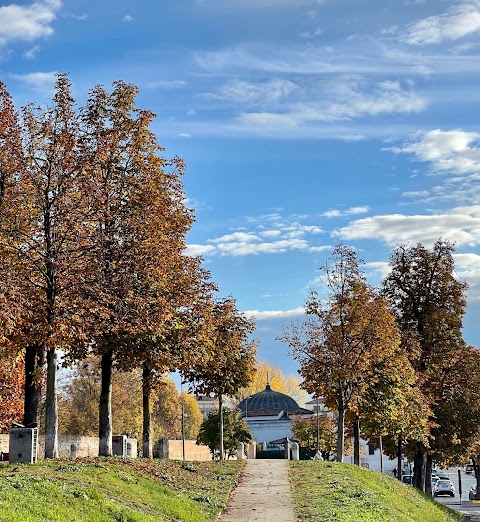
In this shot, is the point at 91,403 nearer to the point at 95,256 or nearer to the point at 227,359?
the point at 227,359

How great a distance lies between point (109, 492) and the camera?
717 inches

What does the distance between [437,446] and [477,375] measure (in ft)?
16.3

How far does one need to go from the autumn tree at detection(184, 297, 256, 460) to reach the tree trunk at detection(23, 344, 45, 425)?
27.4 ft

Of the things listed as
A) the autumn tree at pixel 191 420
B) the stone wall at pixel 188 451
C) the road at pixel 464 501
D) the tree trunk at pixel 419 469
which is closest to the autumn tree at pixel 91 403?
the stone wall at pixel 188 451

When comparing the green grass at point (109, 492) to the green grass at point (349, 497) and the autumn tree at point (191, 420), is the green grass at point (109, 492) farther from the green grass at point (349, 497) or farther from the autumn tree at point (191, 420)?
the autumn tree at point (191, 420)

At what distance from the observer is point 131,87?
30562 millimetres

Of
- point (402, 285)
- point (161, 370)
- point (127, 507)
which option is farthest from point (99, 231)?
point (402, 285)

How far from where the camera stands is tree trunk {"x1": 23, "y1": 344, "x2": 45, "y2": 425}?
24.8 metres

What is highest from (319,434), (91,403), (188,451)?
(91,403)

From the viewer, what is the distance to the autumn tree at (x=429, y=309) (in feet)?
156

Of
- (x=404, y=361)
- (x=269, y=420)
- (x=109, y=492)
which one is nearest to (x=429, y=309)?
(x=404, y=361)

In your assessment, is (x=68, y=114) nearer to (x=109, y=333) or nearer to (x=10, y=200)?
(x=10, y=200)

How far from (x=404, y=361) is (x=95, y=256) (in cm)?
2010

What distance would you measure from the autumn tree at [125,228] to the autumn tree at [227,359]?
5518mm
